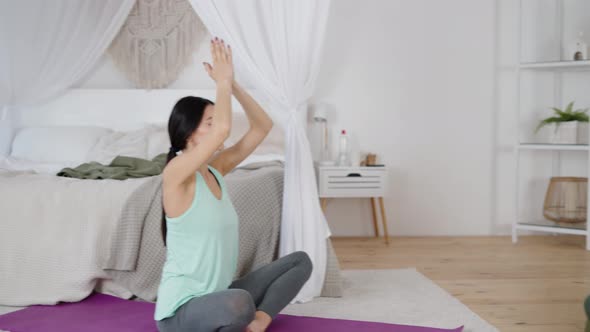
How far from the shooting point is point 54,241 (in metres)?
2.72

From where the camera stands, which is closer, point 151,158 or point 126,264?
point 126,264

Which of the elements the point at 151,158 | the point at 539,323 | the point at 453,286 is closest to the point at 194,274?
the point at 539,323

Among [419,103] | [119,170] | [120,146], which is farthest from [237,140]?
[419,103]

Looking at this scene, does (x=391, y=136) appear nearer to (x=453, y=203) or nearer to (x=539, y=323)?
(x=453, y=203)

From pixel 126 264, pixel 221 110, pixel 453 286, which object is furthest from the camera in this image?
pixel 453 286

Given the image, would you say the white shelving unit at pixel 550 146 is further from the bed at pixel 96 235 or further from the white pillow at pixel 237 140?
the bed at pixel 96 235

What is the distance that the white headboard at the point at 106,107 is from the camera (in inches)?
180

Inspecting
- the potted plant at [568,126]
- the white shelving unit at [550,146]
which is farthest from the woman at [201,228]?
the potted plant at [568,126]

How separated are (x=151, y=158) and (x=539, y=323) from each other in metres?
2.52

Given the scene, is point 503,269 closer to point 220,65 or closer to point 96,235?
point 96,235

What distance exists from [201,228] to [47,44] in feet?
9.82

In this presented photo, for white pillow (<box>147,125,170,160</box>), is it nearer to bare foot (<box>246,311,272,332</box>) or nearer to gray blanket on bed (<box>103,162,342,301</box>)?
gray blanket on bed (<box>103,162,342,301</box>)

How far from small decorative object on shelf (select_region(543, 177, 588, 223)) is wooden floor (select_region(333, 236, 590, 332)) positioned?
7.4 inches

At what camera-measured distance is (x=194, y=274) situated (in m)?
1.95
